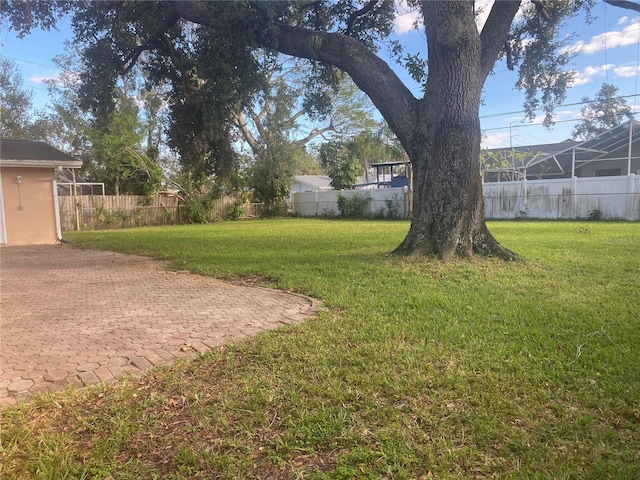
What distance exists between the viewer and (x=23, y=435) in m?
2.36

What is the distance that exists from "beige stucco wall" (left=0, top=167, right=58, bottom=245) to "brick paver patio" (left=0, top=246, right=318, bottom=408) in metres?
4.90

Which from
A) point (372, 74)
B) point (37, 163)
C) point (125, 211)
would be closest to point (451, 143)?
point (372, 74)

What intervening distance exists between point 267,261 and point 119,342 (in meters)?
4.42

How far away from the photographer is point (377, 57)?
7.87m

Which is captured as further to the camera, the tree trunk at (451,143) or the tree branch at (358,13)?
the tree branch at (358,13)

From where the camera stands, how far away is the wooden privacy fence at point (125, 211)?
62.7 ft

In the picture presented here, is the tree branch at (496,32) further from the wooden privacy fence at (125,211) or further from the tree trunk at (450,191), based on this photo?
the wooden privacy fence at (125,211)

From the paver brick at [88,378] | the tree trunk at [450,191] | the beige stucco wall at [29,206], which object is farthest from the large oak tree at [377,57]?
the paver brick at [88,378]

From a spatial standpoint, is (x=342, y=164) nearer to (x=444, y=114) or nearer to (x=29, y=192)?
(x=29, y=192)

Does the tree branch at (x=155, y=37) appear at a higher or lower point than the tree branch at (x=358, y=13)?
lower

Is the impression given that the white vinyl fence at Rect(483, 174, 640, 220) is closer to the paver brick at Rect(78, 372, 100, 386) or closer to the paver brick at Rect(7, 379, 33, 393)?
the paver brick at Rect(78, 372, 100, 386)

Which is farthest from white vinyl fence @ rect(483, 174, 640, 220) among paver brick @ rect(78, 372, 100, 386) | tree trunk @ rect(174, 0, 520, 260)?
paver brick @ rect(78, 372, 100, 386)

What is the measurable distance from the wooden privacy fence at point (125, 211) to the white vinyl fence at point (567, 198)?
14.2m

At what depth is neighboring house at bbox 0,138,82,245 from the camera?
1138cm
